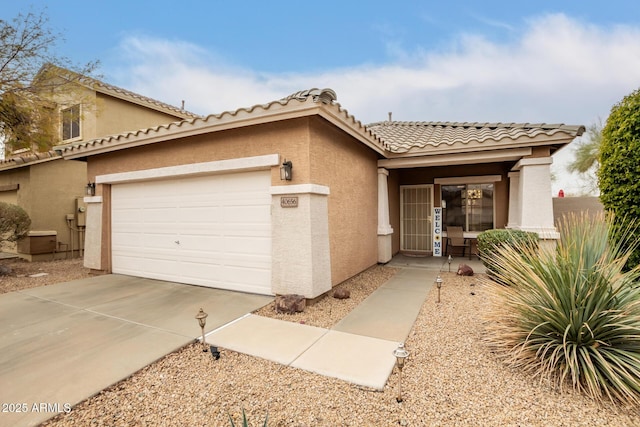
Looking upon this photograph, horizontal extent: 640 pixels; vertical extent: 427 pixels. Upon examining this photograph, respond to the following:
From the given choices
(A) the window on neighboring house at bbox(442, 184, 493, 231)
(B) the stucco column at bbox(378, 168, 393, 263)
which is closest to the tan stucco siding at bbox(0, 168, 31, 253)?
(B) the stucco column at bbox(378, 168, 393, 263)

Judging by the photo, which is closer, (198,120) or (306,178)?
(306,178)

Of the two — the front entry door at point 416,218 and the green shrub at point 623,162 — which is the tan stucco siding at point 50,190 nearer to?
the front entry door at point 416,218

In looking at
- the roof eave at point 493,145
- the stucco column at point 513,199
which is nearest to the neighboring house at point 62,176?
the roof eave at point 493,145

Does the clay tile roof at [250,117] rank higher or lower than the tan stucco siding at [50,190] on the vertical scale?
higher

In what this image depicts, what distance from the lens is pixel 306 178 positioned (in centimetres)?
507

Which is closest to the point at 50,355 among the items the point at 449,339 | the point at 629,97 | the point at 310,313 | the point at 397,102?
the point at 310,313

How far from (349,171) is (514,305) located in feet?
13.9

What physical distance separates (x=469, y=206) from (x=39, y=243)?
15019 millimetres

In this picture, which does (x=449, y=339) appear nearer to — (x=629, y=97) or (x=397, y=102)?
(x=629, y=97)

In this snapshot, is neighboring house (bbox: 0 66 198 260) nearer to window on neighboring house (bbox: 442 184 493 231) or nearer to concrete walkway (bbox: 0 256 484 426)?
concrete walkway (bbox: 0 256 484 426)

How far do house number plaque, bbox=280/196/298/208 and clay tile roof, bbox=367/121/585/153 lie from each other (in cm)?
387

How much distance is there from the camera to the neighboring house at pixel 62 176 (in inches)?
388

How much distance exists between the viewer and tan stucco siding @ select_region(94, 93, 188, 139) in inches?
448

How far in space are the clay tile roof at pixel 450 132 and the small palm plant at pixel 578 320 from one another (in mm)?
3986
